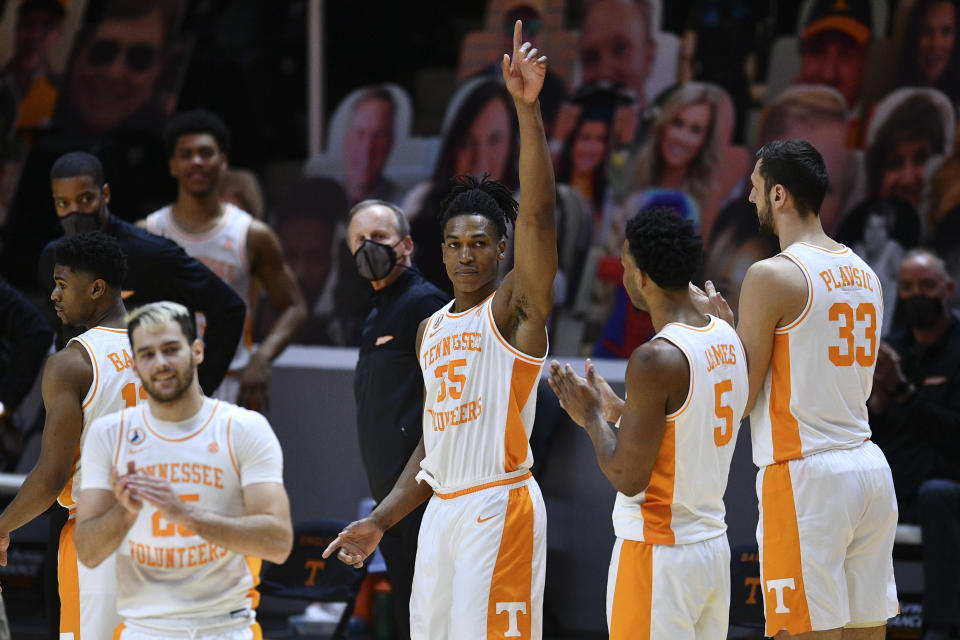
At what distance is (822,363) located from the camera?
13.5ft

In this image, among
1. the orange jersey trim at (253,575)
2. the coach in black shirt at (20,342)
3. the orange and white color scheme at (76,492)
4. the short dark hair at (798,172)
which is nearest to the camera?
the orange jersey trim at (253,575)

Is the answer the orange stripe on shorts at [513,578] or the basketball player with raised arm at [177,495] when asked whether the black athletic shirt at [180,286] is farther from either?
the orange stripe on shorts at [513,578]

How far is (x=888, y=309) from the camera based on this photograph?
24.5ft

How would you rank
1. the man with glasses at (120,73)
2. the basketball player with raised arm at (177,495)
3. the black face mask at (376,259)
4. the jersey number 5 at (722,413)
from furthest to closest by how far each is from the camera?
the man with glasses at (120,73)
the black face mask at (376,259)
the jersey number 5 at (722,413)
the basketball player with raised arm at (177,495)

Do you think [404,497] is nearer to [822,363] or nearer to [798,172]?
[822,363]

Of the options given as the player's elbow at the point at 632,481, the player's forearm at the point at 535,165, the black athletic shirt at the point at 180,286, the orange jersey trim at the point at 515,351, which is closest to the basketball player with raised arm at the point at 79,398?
the black athletic shirt at the point at 180,286

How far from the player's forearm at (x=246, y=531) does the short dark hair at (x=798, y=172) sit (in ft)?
6.63

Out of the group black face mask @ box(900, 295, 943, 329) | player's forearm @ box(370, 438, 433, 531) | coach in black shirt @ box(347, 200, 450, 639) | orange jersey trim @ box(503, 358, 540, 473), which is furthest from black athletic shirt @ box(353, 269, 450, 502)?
black face mask @ box(900, 295, 943, 329)

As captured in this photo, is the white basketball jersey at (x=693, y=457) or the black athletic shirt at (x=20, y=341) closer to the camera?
the white basketball jersey at (x=693, y=457)

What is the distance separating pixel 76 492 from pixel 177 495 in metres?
0.92

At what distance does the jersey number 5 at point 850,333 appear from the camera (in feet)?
13.5

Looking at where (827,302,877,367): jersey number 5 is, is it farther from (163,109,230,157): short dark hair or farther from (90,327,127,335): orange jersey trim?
(163,109,230,157): short dark hair

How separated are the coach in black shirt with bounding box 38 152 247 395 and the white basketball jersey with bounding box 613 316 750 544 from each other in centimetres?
222

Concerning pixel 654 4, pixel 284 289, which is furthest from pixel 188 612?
pixel 654 4
